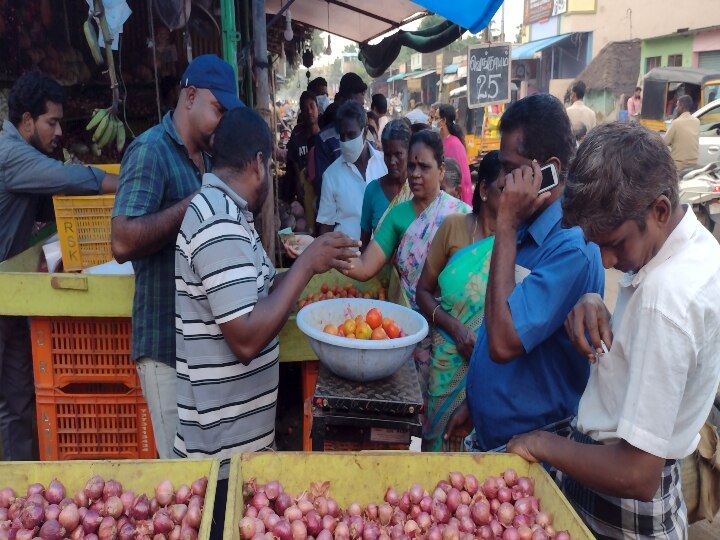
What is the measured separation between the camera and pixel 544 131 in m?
1.90

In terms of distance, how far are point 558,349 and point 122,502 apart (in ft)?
4.65

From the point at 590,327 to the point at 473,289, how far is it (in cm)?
106

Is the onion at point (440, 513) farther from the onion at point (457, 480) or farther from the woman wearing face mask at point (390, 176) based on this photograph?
the woman wearing face mask at point (390, 176)

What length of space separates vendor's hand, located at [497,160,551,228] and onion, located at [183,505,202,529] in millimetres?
1253

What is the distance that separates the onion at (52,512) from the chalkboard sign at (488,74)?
25.6 feet

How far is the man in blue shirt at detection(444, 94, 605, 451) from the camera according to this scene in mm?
1773

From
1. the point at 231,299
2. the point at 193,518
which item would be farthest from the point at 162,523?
the point at 231,299

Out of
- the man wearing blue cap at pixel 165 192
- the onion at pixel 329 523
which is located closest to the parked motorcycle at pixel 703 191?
the man wearing blue cap at pixel 165 192

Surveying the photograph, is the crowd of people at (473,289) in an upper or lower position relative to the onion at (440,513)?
upper

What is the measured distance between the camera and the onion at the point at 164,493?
1735 millimetres

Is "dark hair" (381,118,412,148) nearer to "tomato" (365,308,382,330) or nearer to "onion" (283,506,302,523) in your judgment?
"tomato" (365,308,382,330)

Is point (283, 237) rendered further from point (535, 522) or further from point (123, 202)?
point (535, 522)

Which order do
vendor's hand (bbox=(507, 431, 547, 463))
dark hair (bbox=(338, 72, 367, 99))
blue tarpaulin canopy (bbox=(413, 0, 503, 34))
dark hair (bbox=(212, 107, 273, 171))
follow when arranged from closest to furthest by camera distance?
vendor's hand (bbox=(507, 431, 547, 463)) < dark hair (bbox=(212, 107, 273, 171)) < blue tarpaulin canopy (bbox=(413, 0, 503, 34)) < dark hair (bbox=(338, 72, 367, 99))

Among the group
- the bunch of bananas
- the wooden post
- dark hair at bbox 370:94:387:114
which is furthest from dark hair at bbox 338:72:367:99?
the bunch of bananas
